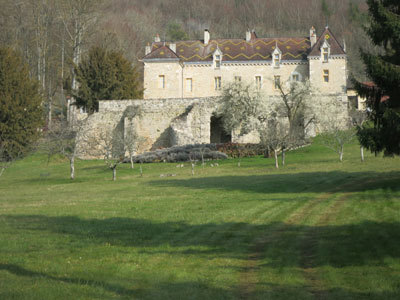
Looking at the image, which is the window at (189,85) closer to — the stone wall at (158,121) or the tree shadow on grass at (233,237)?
the stone wall at (158,121)

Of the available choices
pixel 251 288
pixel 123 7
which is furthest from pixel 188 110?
pixel 123 7

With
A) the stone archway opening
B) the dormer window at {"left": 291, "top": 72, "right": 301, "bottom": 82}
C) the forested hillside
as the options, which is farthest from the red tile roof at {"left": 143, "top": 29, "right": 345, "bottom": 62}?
the stone archway opening

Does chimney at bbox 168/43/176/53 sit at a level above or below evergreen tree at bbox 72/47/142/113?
above

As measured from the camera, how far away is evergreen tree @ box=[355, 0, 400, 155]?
1480 centimetres

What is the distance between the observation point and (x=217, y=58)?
158 feet

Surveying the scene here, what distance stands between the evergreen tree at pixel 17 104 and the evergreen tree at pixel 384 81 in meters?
26.9

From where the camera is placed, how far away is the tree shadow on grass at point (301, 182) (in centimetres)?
1670

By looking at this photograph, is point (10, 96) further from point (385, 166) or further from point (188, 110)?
point (385, 166)

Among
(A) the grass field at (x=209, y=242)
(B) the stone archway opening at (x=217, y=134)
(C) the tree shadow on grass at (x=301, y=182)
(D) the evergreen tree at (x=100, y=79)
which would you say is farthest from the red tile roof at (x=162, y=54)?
(A) the grass field at (x=209, y=242)

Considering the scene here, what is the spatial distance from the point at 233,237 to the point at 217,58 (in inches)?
1579

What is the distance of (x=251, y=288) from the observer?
6359 mm

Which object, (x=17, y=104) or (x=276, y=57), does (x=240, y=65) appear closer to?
(x=276, y=57)

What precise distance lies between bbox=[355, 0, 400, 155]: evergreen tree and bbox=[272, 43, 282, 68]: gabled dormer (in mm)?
31819

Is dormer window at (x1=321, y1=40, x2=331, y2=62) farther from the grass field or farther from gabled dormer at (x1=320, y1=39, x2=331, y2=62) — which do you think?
the grass field
